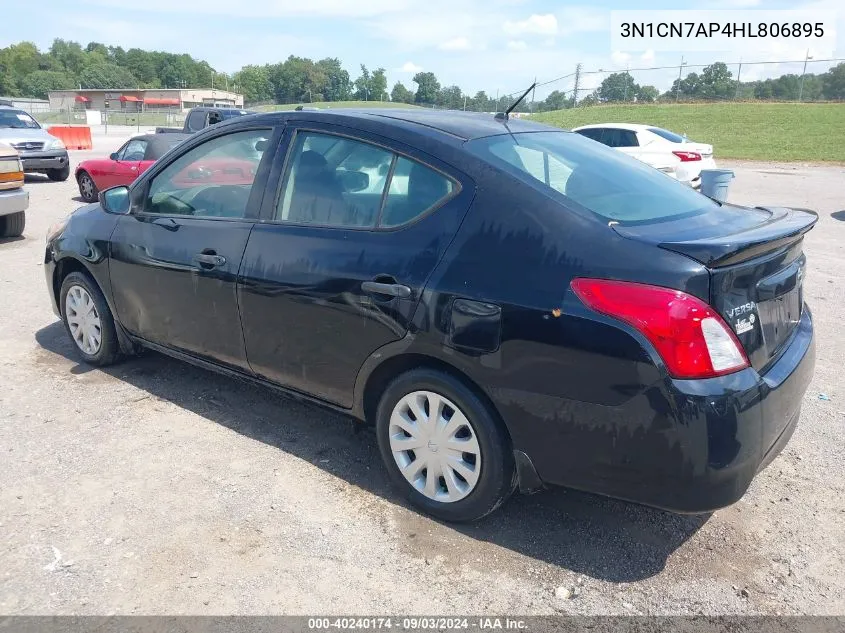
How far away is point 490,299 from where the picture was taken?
2.79 m

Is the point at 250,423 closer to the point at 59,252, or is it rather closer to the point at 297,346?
the point at 297,346

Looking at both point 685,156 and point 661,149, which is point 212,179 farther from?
point 661,149

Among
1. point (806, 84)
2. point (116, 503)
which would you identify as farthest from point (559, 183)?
point (806, 84)

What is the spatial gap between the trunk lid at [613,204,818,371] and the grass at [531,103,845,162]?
27615 mm

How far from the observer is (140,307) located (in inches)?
173

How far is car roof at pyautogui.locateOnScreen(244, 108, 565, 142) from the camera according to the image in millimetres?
3307

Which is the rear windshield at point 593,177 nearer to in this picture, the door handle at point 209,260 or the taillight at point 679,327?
the taillight at point 679,327

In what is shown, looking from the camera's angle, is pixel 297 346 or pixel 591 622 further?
pixel 297 346

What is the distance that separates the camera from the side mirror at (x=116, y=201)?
4504 millimetres

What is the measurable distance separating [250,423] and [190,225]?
1188 mm

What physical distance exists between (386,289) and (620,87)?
167 feet

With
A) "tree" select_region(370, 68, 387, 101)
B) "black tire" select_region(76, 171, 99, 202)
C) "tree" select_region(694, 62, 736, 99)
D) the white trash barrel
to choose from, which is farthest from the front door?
"tree" select_region(370, 68, 387, 101)

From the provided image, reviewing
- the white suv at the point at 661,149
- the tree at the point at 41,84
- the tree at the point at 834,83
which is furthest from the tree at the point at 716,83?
the tree at the point at 41,84

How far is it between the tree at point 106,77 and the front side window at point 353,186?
137 m
